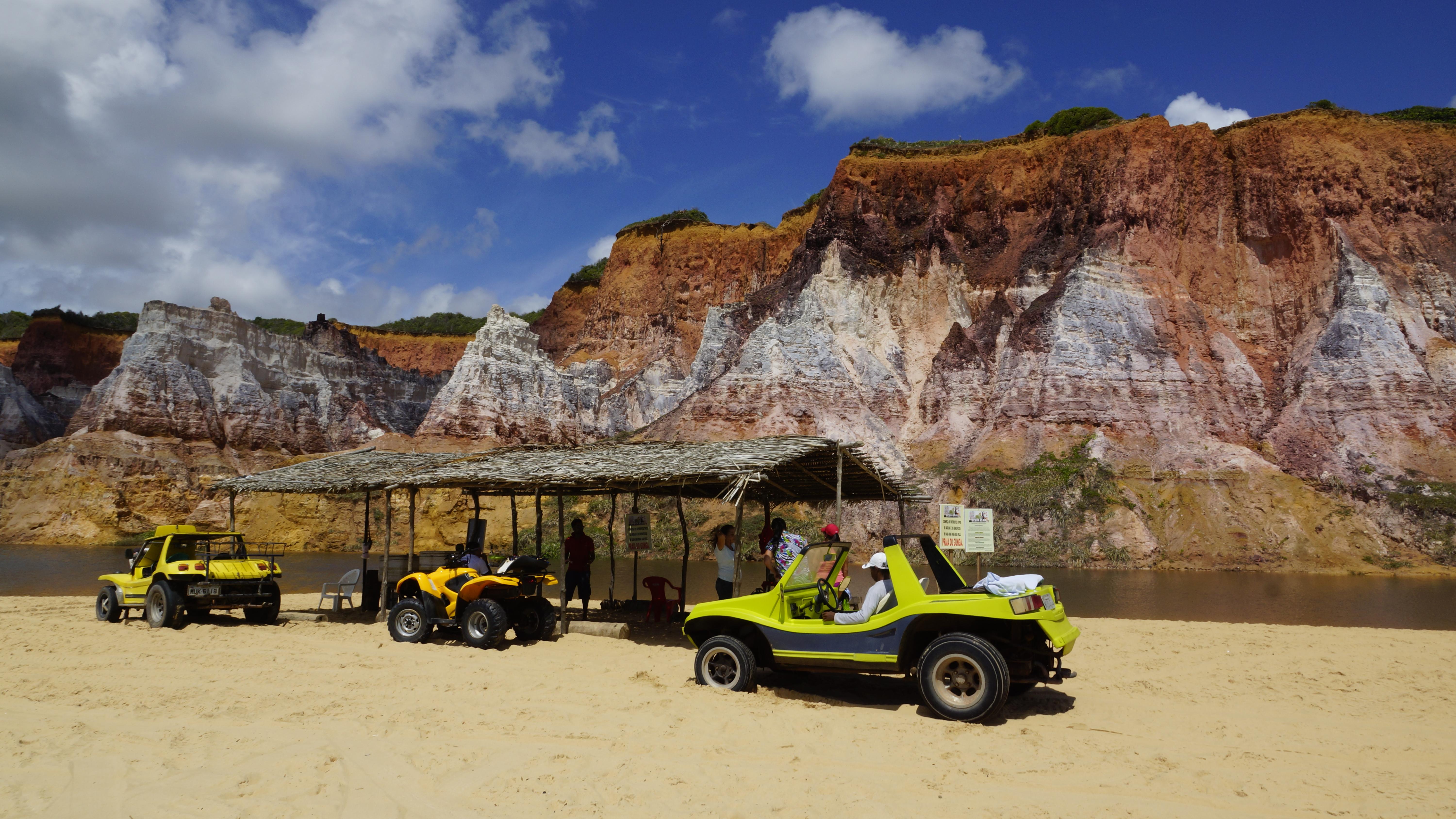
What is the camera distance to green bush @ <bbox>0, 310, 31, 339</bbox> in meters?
72.0

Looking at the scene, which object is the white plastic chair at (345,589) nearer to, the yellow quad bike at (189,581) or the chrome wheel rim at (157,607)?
the yellow quad bike at (189,581)

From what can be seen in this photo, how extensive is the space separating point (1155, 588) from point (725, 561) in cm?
1682

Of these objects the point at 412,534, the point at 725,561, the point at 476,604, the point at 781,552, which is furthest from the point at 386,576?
the point at 781,552

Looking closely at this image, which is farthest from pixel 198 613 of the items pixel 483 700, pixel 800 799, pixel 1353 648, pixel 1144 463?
pixel 1144 463

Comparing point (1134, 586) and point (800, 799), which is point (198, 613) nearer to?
point (800, 799)

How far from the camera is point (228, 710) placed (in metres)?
7.46

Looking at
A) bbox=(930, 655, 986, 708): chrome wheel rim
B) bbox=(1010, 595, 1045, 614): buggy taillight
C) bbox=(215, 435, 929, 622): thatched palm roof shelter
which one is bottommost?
bbox=(930, 655, 986, 708): chrome wheel rim

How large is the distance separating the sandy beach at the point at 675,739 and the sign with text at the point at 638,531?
3.23 metres

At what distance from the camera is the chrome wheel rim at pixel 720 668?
8.23 metres

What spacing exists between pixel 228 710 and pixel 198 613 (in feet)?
25.2

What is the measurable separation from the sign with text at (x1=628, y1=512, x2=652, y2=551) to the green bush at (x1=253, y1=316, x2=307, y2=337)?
87.0m

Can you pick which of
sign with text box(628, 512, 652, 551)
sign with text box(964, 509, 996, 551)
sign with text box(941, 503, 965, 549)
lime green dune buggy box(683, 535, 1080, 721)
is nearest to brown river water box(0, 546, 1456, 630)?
sign with text box(941, 503, 965, 549)

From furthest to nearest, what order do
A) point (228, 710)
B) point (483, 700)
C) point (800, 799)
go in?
point (483, 700) < point (228, 710) < point (800, 799)

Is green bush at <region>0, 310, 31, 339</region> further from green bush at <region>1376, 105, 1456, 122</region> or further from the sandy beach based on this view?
green bush at <region>1376, 105, 1456, 122</region>
